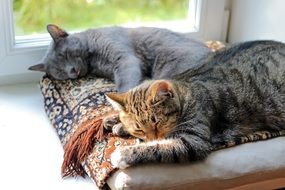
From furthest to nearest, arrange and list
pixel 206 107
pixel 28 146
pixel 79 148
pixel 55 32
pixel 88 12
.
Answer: pixel 88 12 < pixel 55 32 < pixel 28 146 < pixel 79 148 < pixel 206 107

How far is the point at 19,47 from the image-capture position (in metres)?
2.20

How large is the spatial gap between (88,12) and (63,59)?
0.29 meters

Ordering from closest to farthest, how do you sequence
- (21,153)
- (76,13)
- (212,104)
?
(212,104) < (21,153) < (76,13)

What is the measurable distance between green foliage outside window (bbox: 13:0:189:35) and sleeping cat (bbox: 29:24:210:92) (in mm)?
146

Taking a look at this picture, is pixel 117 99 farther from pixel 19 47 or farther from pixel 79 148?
pixel 19 47

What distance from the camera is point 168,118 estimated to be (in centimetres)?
159

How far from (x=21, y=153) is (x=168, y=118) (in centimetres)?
57

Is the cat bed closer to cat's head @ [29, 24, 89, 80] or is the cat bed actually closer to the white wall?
cat's head @ [29, 24, 89, 80]

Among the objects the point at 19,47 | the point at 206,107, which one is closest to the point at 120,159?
the point at 206,107

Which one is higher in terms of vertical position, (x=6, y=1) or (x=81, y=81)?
(x=6, y=1)

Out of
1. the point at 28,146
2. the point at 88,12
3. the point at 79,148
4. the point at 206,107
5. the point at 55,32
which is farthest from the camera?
the point at 88,12

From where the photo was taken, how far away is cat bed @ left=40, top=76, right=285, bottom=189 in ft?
5.05

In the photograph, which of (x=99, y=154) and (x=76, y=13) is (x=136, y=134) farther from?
(x=76, y=13)

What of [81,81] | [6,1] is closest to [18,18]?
[6,1]
